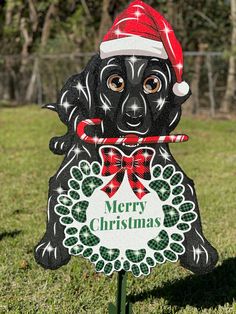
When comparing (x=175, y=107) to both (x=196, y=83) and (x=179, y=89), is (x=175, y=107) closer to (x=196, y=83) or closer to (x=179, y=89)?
(x=179, y=89)

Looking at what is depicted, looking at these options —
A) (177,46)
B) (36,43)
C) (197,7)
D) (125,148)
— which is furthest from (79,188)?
(36,43)

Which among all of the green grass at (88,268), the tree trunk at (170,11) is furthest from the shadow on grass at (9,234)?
the tree trunk at (170,11)

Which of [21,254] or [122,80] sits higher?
[122,80]

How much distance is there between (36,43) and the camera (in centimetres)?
2289

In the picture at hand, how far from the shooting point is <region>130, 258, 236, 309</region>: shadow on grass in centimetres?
400

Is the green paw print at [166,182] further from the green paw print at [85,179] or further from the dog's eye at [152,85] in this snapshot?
the dog's eye at [152,85]

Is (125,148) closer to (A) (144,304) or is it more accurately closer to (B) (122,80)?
(B) (122,80)

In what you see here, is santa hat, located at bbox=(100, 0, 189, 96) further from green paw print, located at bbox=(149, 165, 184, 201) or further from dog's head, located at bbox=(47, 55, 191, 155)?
green paw print, located at bbox=(149, 165, 184, 201)

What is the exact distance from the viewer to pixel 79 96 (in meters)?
3.17

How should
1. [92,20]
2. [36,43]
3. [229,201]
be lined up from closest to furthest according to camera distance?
[229,201], [92,20], [36,43]

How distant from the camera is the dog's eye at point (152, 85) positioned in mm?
3178

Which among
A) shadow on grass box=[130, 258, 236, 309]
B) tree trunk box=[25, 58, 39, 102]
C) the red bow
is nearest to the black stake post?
the red bow

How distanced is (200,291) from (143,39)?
1.95 metres

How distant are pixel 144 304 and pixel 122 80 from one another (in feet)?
5.15
